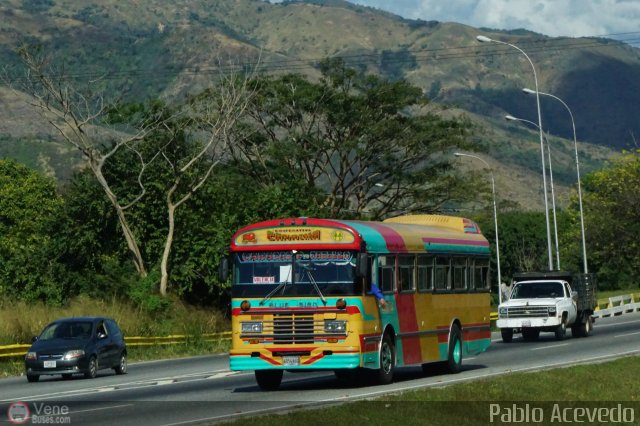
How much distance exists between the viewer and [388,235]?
23422 millimetres

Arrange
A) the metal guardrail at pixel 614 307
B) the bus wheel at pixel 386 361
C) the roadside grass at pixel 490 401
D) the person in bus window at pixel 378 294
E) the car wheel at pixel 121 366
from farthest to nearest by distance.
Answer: the metal guardrail at pixel 614 307
the car wheel at pixel 121 366
the bus wheel at pixel 386 361
the person in bus window at pixel 378 294
the roadside grass at pixel 490 401

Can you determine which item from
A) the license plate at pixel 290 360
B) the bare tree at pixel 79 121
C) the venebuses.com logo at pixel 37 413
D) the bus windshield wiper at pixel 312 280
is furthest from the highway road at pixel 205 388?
the bare tree at pixel 79 121

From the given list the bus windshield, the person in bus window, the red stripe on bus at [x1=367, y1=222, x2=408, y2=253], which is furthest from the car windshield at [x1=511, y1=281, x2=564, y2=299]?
the bus windshield

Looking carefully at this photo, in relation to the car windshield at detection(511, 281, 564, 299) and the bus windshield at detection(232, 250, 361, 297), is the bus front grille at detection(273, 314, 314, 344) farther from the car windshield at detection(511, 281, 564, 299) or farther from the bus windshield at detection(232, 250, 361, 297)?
the car windshield at detection(511, 281, 564, 299)

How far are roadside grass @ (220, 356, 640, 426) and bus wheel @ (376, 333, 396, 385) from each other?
1.99m

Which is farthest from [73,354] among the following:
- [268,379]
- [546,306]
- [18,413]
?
[546,306]

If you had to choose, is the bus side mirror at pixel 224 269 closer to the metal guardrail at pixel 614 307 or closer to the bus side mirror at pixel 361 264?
the bus side mirror at pixel 361 264

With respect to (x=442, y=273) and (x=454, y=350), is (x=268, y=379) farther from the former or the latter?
(x=454, y=350)

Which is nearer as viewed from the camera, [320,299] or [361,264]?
[361,264]

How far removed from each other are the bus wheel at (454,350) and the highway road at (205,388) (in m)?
0.29

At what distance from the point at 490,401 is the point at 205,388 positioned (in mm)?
7562

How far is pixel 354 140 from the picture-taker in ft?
239

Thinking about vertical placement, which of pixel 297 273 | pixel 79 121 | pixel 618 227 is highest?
pixel 79 121

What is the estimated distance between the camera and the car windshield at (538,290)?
42.0m
